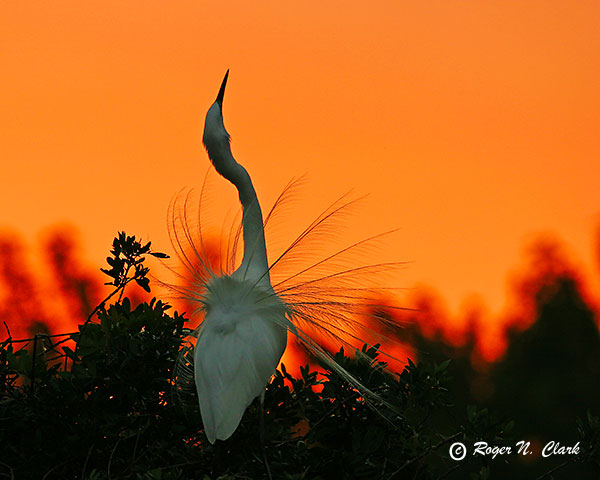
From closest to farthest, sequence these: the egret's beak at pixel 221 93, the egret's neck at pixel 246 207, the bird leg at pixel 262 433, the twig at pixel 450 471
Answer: the twig at pixel 450 471, the bird leg at pixel 262 433, the egret's neck at pixel 246 207, the egret's beak at pixel 221 93

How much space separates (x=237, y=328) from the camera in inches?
134

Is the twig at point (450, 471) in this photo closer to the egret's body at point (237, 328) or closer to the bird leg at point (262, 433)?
the bird leg at point (262, 433)

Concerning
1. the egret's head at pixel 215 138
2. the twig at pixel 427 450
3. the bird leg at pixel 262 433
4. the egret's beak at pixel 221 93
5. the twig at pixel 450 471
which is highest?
the egret's beak at pixel 221 93

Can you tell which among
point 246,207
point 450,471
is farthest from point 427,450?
point 246,207

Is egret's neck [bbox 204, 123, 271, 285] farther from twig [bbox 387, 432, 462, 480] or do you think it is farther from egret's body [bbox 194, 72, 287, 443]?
twig [bbox 387, 432, 462, 480]

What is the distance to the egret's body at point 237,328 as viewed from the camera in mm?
3158

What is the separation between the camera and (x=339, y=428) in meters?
3.15

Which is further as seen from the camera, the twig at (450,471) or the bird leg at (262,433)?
the bird leg at (262,433)

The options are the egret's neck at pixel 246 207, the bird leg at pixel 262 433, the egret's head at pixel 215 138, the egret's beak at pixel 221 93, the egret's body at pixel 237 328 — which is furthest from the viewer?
the egret's beak at pixel 221 93

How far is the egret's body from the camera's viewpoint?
316 centimetres

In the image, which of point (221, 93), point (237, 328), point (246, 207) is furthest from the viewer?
point (221, 93)

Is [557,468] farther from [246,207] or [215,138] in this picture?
[215,138]

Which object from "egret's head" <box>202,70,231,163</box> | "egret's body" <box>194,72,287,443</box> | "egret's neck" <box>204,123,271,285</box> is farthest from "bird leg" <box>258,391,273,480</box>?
"egret's head" <box>202,70,231,163</box>

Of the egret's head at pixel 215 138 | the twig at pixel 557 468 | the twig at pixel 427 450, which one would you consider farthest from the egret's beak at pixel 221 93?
the twig at pixel 557 468
